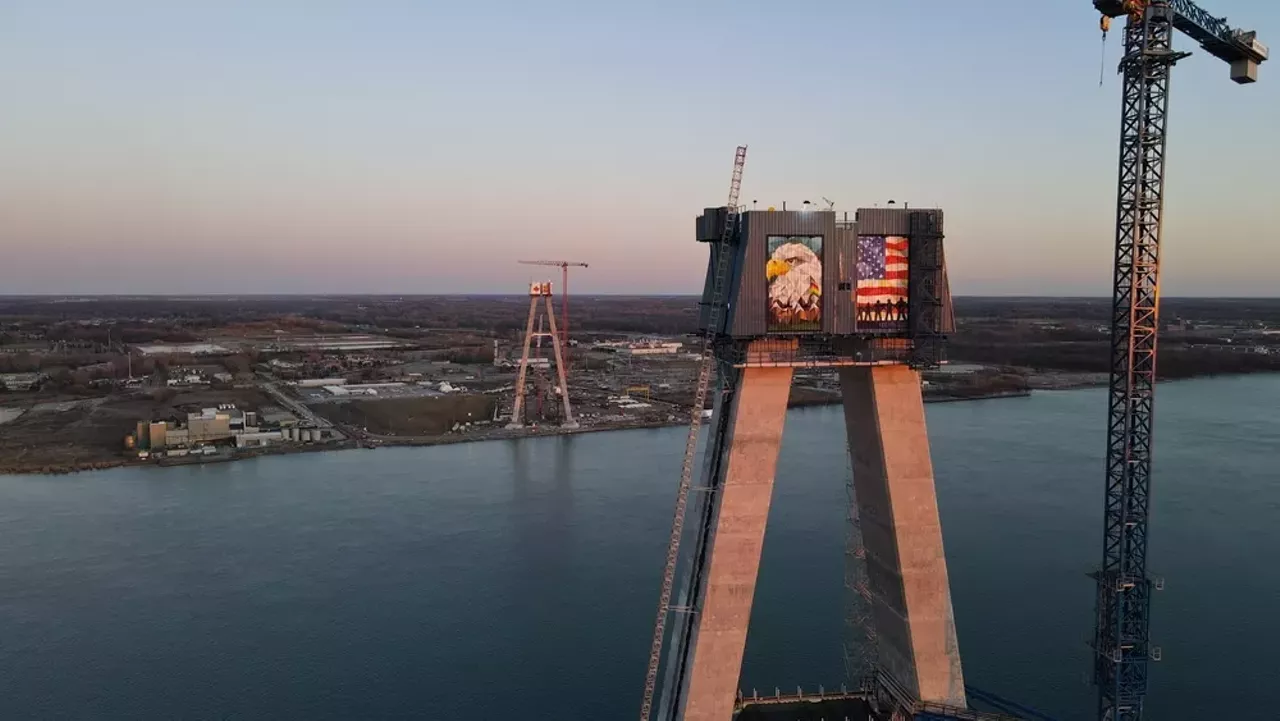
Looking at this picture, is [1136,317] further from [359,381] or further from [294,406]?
[359,381]

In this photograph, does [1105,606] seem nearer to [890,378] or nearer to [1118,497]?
[1118,497]

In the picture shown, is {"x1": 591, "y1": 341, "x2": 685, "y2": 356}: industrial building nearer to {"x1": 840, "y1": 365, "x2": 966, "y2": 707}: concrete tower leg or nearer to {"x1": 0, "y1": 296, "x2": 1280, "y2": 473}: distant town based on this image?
{"x1": 0, "y1": 296, "x2": 1280, "y2": 473}: distant town

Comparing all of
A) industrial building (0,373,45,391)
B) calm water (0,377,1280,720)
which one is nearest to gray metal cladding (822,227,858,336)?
calm water (0,377,1280,720)

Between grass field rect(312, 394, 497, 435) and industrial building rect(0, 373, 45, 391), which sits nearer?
A: grass field rect(312, 394, 497, 435)

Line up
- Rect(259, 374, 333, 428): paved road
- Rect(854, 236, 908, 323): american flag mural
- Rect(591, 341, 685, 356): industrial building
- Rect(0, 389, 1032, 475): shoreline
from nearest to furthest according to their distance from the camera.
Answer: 1. Rect(854, 236, 908, 323): american flag mural
2. Rect(0, 389, 1032, 475): shoreline
3. Rect(259, 374, 333, 428): paved road
4. Rect(591, 341, 685, 356): industrial building

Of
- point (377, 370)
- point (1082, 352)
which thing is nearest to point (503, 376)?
point (377, 370)
